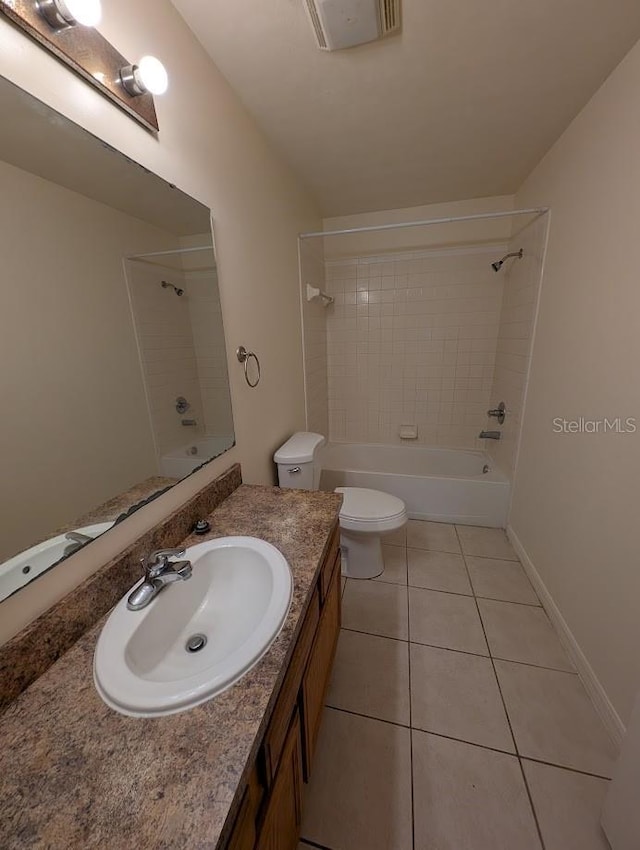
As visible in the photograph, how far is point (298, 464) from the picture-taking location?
1.69m

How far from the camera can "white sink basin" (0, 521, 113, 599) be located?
2.04 ft

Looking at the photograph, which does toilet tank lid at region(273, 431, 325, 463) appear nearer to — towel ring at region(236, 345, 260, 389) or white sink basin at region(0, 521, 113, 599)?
towel ring at region(236, 345, 260, 389)

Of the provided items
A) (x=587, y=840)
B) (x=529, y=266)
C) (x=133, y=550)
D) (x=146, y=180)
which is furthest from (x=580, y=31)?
(x=587, y=840)

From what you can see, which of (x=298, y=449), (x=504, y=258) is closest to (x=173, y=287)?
(x=298, y=449)

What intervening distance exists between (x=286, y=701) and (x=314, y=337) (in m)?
2.29

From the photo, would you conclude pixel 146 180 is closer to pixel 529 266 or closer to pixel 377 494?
pixel 377 494

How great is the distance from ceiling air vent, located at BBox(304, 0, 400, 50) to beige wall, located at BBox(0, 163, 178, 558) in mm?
876

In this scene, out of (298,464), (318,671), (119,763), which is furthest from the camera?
(298,464)

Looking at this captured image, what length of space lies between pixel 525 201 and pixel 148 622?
304 cm

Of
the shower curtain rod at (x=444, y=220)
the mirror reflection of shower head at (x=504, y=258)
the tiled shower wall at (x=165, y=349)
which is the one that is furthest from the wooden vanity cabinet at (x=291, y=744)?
the mirror reflection of shower head at (x=504, y=258)

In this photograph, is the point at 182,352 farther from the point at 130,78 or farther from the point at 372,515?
the point at 372,515

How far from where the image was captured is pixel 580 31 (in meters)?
1.09

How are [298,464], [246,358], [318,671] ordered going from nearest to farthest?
[318,671] < [246,358] < [298,464]

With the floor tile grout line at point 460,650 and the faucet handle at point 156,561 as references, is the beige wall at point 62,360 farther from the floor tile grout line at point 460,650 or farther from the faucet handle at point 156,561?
the floor tile grout line at point 460,650
